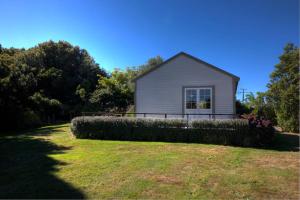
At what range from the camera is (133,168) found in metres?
7.32

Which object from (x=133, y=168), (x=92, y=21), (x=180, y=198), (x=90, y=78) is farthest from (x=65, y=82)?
(x=180, y=198)

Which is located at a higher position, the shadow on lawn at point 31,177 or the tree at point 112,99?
the tree at point 112,99

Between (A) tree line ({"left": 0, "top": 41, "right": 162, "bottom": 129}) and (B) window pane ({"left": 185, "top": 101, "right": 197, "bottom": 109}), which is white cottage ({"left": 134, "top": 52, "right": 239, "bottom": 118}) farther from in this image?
→ (A) tree line ({"left": 0, "top": 41, "right": 162, "bottom": 129})

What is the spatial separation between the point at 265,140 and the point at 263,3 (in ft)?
22.9

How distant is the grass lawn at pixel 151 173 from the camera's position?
560 cm

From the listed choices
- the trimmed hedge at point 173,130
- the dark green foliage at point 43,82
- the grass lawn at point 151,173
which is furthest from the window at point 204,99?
the dark green foliage at point 43,82

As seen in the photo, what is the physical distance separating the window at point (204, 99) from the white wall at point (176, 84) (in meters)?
0.39

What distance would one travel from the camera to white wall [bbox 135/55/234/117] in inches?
624

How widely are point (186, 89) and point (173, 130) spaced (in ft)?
15.3

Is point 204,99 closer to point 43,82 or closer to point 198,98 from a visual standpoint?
point 198,98

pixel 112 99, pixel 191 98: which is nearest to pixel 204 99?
pixel 191 98

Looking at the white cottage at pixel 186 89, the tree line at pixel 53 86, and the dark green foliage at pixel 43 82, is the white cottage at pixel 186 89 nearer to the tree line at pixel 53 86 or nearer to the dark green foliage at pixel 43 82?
the tree line at pixel 53 86

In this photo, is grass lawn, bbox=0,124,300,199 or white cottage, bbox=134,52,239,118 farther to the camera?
white cottage, bbox=134,52,239,118

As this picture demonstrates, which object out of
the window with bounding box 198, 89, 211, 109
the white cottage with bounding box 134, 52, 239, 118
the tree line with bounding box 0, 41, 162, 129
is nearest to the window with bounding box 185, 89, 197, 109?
the white cottage with bounding box 134, 52, 239, 118
